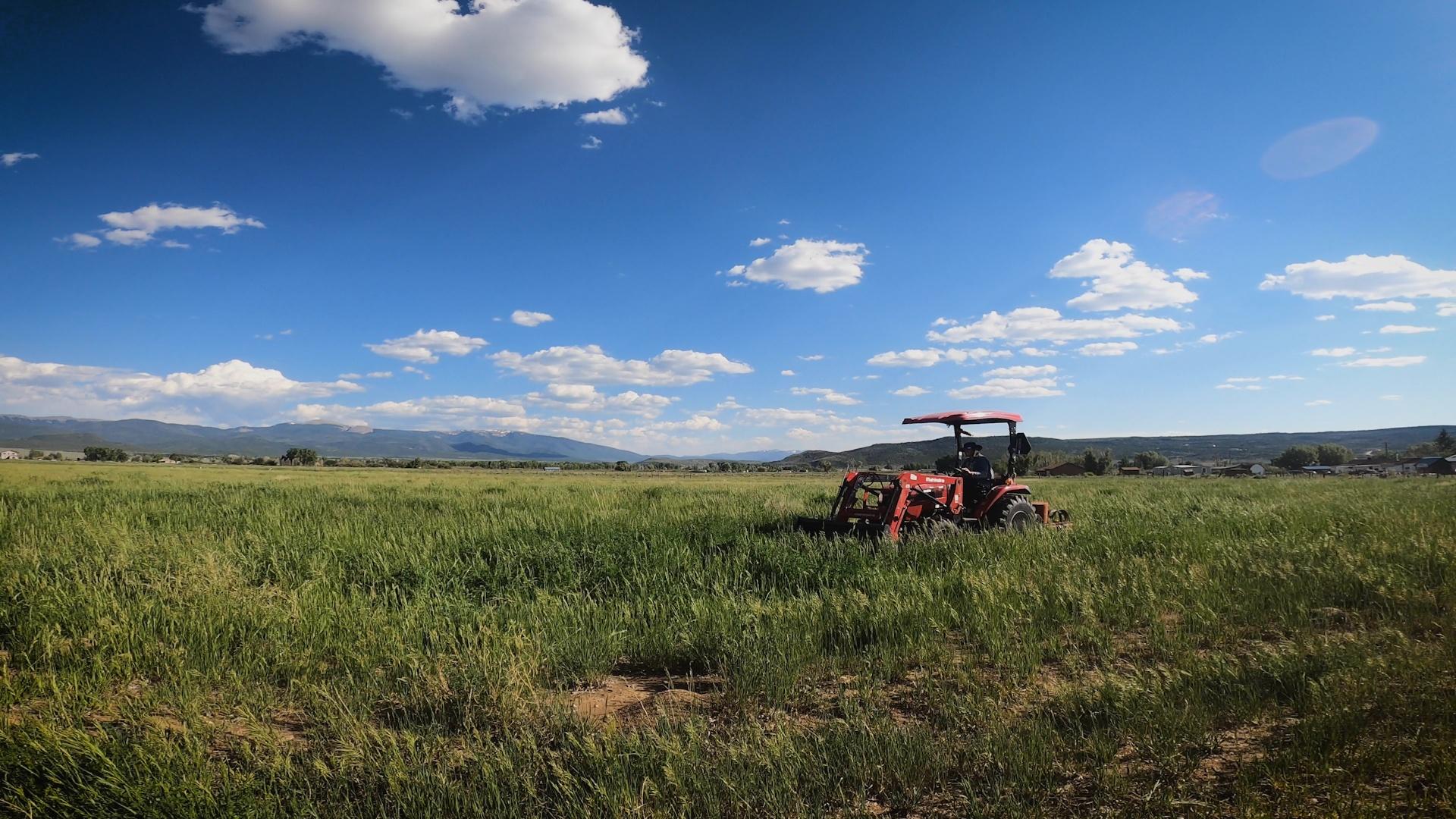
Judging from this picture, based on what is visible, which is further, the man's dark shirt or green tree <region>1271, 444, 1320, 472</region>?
green tree <region>1271, 444, 1320, 472</region>

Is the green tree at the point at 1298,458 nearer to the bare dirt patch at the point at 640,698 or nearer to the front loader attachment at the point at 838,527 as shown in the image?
the front loader attachment at the point at 838,527

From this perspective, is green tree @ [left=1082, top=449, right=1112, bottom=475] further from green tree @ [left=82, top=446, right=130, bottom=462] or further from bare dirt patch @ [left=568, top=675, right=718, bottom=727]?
green tree @ [left=82, top=446, right=130, bottom=462]

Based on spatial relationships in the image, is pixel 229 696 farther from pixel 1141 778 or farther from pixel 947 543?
pixel 947 543

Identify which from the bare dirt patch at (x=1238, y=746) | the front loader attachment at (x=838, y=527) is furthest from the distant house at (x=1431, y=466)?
the bare dirt patch at (x=1238, y=746)

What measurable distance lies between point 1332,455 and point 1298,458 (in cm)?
1129

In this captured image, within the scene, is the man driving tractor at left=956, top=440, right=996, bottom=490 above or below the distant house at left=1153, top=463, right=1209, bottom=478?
above

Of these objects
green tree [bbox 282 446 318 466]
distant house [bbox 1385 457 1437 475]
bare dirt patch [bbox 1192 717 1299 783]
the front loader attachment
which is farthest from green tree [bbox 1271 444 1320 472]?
green tree [bbox 282 446 318 466]

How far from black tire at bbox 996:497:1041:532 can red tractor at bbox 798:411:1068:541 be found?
1 centimetres

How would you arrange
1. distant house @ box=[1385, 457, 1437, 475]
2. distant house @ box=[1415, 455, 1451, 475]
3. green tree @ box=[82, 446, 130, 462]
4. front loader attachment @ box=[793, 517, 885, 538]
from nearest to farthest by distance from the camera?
front loader attachment @ box=[793, 517, 885, 538], distant house @ box=[1415, 455, 1451, 475], distant house @ box=[1385, 457, 1437, 475], green tree @ box=[82, 446, 130, 462]

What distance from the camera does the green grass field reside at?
10.6 feet

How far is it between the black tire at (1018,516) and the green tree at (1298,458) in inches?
5001

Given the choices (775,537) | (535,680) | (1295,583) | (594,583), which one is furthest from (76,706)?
(1295,583)

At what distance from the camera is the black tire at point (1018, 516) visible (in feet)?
35.8

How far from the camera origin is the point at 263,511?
12.5 m
